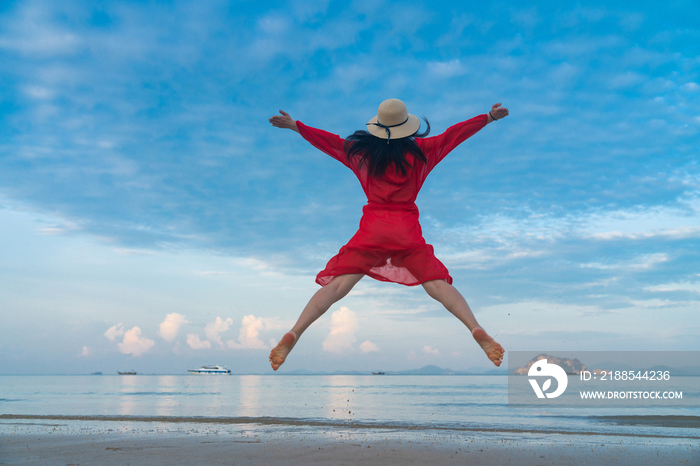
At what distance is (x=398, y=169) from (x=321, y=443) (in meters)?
5.72

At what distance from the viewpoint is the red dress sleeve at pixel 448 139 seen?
3529mm

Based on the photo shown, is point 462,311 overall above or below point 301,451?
above

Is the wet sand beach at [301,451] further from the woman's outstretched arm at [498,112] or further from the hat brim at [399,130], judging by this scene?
the woman's outstretched arm at [498,112]

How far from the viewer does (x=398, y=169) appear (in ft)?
11.1

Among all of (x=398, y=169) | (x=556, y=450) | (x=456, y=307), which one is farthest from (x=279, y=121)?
(x=556, y=450)

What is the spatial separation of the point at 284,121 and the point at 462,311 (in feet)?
6.31

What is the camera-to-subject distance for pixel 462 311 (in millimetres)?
3238

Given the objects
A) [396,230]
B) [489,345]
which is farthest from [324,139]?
[489,345]

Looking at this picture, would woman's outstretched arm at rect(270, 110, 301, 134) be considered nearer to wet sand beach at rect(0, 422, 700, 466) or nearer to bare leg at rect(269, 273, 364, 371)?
bare leg at rect(269, 273, 364, 371)

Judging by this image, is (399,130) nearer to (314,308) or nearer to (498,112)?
(498,112)

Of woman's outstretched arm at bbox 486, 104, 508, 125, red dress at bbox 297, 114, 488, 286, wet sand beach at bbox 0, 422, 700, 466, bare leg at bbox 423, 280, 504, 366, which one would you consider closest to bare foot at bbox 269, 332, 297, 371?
red dress at bbox 297, 114, 488, 286

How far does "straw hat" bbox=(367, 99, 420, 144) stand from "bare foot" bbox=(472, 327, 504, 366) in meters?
1.49

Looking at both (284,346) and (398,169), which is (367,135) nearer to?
(398,169)

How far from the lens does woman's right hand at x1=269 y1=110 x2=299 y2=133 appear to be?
11.8 ft
